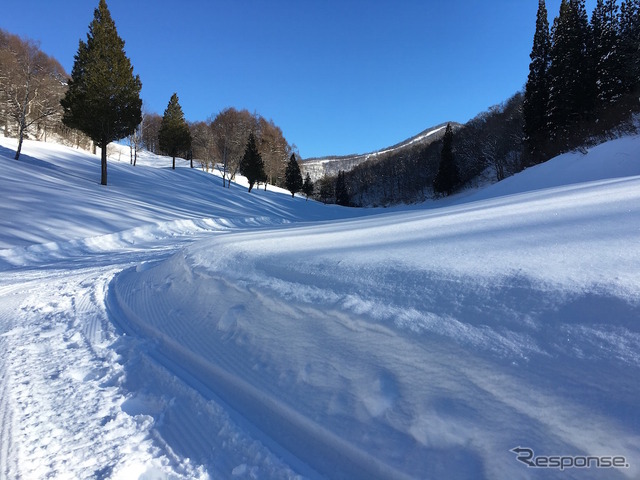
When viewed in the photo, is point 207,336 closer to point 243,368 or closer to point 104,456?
point 243,368

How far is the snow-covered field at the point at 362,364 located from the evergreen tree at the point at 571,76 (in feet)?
81.6

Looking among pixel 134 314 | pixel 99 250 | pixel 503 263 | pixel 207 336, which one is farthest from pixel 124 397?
pixel 99 250

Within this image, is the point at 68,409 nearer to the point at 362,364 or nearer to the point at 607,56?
the point at 362,364

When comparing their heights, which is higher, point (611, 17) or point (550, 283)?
point (611, 17)

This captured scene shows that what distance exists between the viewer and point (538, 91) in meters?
25.1

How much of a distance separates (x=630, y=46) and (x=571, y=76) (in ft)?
10.2

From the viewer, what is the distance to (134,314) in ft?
11.7

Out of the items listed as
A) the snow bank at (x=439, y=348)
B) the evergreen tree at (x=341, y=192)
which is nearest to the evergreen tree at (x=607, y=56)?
the snow bank at (x=439, y=348)

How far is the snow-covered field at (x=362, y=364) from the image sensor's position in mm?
1385

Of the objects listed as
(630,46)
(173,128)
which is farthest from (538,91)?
(173,128)

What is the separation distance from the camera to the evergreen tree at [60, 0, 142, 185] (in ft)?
55.0

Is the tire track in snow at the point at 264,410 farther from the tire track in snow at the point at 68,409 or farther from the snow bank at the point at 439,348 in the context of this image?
the tire track in snow at the point at 68,409

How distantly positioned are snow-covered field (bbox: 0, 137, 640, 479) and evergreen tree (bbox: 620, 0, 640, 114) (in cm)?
2332

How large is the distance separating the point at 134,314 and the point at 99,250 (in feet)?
21.0
